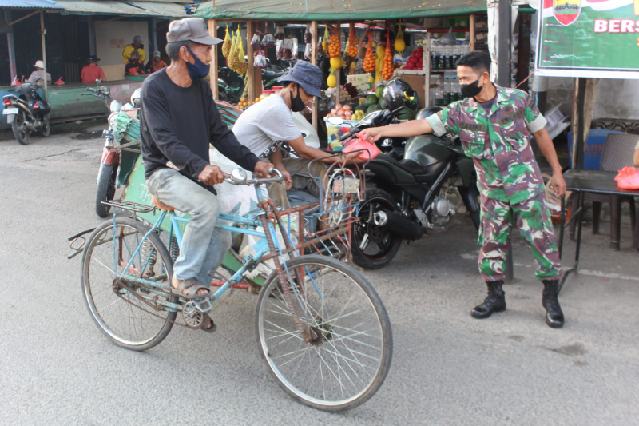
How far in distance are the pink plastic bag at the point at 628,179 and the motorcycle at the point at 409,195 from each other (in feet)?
3.98

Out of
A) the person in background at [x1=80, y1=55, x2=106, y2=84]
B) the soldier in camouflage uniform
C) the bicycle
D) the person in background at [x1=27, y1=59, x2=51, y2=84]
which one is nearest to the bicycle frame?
the bicycle

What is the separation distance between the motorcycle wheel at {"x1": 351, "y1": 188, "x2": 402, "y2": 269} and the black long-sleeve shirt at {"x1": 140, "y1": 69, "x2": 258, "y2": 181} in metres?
1.60

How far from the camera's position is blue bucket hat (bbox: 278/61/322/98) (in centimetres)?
443

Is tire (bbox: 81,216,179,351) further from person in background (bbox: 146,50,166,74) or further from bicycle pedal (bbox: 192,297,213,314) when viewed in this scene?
person in background (bbox: 146,50,166,74)

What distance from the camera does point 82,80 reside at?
17.1 metres

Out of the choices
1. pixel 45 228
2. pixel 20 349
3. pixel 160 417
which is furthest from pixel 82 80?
pixel 160 417

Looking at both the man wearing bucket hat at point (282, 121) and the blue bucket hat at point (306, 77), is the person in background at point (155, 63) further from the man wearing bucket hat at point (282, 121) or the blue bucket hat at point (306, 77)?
the blue bucket hat at point (306, 77)

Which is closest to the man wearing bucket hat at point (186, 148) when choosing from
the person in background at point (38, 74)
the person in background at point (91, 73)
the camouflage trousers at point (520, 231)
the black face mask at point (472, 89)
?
the black face mask at point (472, 89)

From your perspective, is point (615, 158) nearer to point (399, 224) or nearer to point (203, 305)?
point (399, 224)

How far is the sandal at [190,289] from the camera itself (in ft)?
12.7

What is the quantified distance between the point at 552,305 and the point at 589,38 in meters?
2.25

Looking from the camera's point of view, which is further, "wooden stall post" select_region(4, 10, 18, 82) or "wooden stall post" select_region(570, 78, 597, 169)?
"wooden stall post" select_region(4, 10, 18, 82)

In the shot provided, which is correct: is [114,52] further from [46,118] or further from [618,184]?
[618,184]

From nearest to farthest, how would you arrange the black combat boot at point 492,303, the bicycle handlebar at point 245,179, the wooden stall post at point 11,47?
the bicycle handlebar at point 245,179, the black combat boot at point 492,303, the wooden stall post at point 11,47
